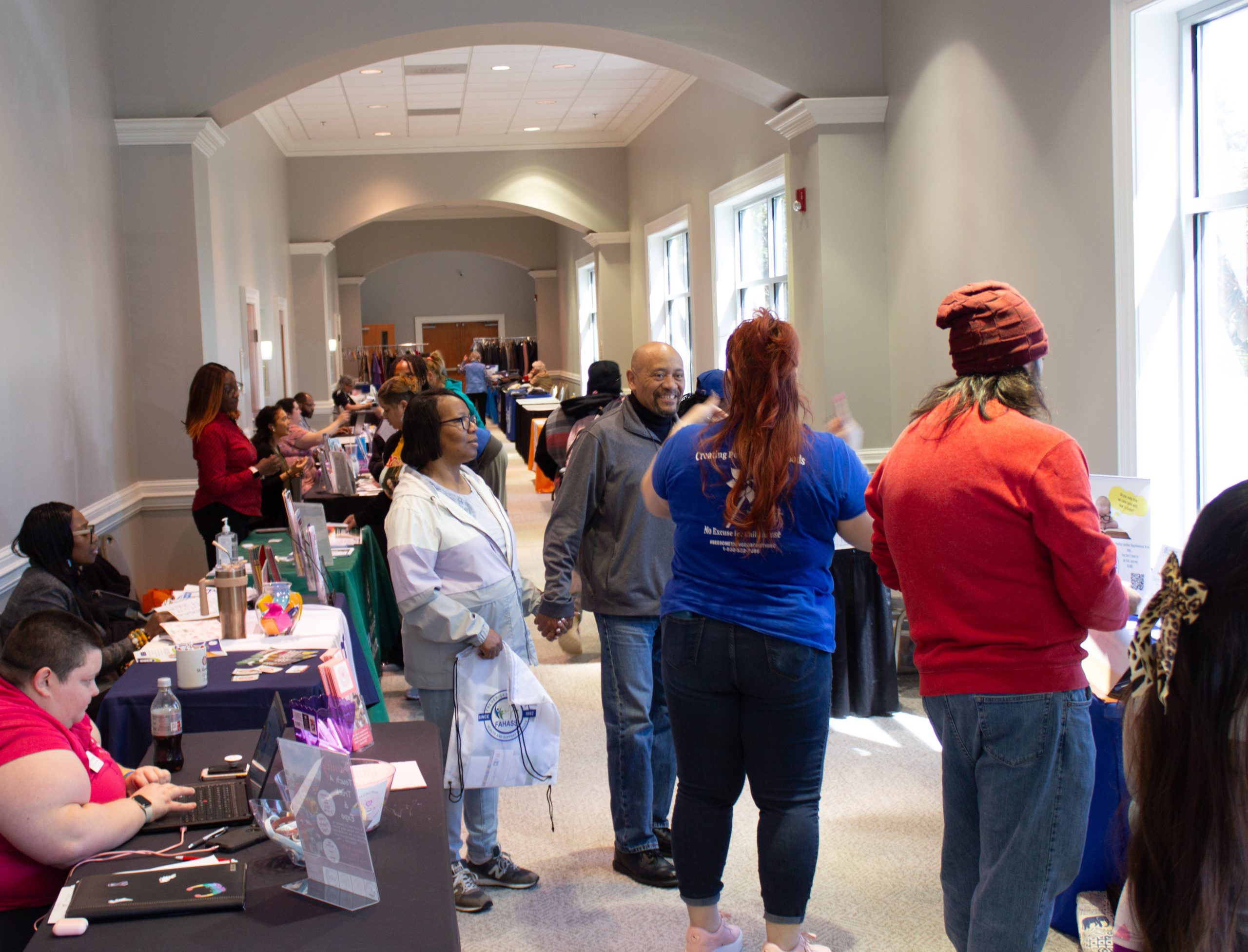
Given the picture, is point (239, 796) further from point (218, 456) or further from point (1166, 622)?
point (218, 456)

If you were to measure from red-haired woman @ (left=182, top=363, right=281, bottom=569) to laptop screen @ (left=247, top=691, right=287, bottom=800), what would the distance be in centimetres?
346

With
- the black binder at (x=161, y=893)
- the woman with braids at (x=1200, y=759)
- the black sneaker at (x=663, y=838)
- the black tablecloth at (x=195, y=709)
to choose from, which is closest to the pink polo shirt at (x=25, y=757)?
the black binder at (x=161, y=893)

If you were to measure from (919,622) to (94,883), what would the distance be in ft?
4.60

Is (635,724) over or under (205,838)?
under

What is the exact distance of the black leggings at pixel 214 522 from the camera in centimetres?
527

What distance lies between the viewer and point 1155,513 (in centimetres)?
366

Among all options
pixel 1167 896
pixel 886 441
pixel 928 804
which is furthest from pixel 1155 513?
pixel 1167 896

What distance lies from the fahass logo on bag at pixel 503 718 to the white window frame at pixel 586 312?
12618mm

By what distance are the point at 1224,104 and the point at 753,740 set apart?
258cm

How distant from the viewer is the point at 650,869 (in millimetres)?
2951

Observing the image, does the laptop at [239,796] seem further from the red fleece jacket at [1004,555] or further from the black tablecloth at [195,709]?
the red fleece jacket at [1004,555]

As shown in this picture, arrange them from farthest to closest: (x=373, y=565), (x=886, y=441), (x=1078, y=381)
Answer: (x=886, y=441) → (x=373, y=565) → (x=1078, y=381)

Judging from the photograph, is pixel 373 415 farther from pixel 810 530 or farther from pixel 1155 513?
pixel 810 530

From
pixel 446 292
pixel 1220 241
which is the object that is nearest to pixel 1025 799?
pixel 1220 241
